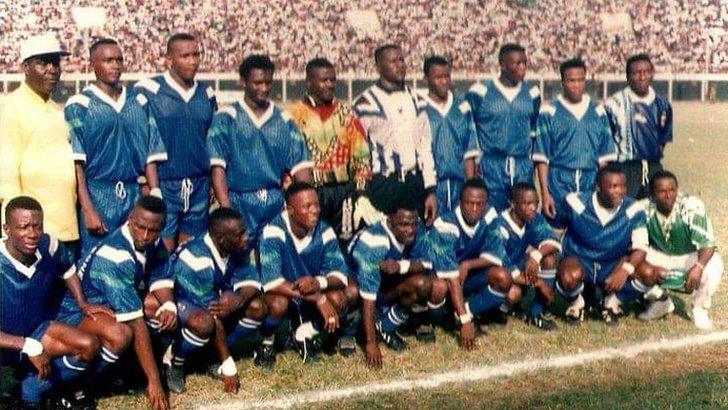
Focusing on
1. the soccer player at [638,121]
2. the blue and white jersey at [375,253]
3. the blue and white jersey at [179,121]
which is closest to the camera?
the blue and white jersey at [375,253]

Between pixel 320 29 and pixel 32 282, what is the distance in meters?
11.0

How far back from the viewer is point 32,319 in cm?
451

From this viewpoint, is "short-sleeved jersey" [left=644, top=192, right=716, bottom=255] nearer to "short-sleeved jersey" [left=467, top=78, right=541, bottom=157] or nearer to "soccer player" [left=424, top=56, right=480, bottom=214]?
"short-sleeved jersey" [left=467, top=78, right=541, bottom=157]

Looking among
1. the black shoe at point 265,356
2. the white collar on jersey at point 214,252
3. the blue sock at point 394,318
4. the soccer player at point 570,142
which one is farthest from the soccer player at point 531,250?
the white collar on jersey at point 214,252

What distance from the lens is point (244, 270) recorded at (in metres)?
5.22

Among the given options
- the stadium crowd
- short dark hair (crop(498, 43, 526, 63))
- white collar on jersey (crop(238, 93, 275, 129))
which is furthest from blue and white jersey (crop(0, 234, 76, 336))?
the stadium crowd

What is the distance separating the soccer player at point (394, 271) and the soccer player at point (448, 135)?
0.86 m

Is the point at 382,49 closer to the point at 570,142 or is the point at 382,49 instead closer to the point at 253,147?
the point at 253,147

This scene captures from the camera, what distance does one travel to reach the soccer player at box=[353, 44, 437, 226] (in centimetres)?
621

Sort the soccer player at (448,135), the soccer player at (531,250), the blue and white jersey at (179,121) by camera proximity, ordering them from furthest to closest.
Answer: the soccer player at (448,135), the soccer player at (531,250), the blue and white jersey at (179,121)

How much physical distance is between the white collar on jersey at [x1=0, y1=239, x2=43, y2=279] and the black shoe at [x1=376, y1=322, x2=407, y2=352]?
2.16 meters

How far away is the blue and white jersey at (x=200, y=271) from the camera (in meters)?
4.97

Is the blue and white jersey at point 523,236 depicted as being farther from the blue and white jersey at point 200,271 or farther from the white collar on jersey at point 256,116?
the blue and white jersey at point 200,271

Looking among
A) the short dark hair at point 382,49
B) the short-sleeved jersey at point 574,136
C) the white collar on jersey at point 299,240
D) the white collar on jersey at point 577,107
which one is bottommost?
the white collar on jersey at point 299,240
